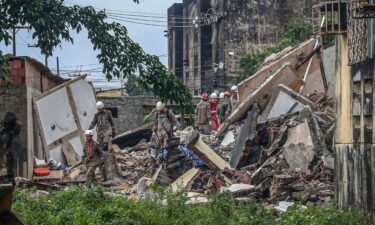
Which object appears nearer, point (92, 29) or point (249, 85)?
point (92, 29)

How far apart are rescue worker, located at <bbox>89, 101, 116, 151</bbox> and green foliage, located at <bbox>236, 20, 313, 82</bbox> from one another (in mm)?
21209

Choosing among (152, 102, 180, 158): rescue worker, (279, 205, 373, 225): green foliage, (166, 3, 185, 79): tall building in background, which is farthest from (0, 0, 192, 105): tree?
(166, 3, 185, 79): tall building in background

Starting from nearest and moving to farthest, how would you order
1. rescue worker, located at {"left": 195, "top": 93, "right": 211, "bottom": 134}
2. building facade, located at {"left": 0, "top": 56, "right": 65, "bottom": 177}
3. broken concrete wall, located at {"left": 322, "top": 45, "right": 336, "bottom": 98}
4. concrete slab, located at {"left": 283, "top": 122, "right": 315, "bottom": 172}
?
concrete slab, located at {"left": 283, "top": 122, "right": 315, "bottom": 172} < building facade, located at {"left": 0, "top": 56, "right": 65, "bottom": 177} < broken concrete wall, located at {"left": 322, "top": 45, "right": 336, "bottom": 98} < rescue worker, located at {"left": 195, "top": 93, "right": 211, "bottom": 134}

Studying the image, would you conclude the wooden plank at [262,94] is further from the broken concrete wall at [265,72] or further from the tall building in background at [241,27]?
→ the tall building in background at [241,27]

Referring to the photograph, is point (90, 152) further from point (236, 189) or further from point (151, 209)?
point (151, 209)

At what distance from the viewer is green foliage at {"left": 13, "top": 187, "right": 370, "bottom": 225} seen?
9.75 meters

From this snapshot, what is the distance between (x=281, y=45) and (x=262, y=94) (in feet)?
56.9

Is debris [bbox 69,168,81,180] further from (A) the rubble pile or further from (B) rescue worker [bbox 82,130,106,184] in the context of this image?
(A) the rubble pile

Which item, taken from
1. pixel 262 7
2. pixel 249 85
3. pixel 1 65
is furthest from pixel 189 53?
pixel 1 65

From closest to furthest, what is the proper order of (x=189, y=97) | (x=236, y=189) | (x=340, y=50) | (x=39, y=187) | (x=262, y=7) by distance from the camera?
1. (x=340, y=50)
2. (x=236, y=189)
3. (x=39, y=187)
4. (x=189, y=97)
5. (x=262, y=7)

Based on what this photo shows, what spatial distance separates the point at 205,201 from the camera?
Answer: 13062mm

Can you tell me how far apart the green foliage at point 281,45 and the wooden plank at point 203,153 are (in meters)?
21.9

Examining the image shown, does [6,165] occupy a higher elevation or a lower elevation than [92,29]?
lower

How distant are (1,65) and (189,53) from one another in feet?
116
